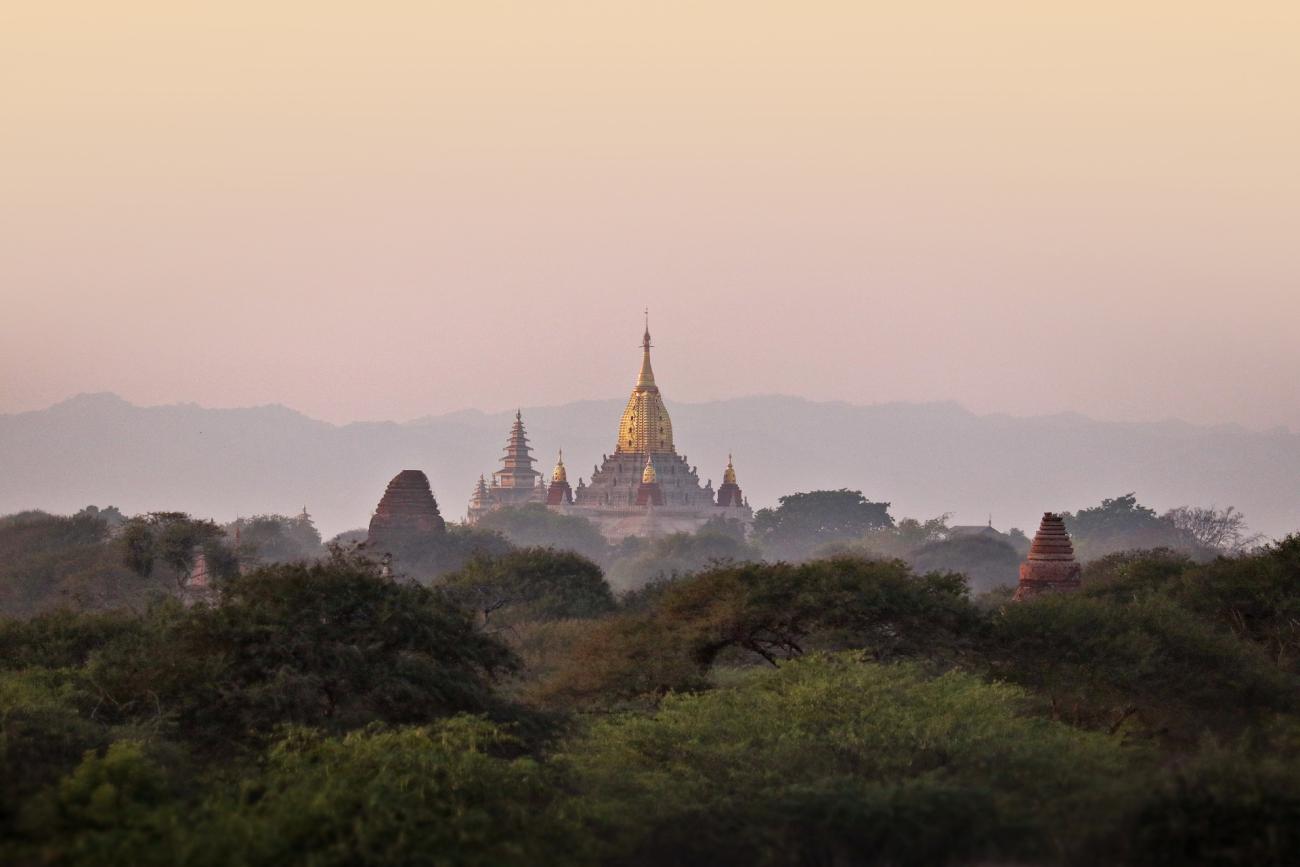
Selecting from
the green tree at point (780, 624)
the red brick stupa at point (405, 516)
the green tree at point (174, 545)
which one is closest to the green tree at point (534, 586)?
the green tree at point (174, 545)

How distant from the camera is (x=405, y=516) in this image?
116 meters

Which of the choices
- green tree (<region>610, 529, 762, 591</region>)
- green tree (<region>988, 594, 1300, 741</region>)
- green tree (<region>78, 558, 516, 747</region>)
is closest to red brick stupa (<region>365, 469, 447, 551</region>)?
green tree (<region>610, 529, 762, 591</region>)

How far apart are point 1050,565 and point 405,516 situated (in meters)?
57.5

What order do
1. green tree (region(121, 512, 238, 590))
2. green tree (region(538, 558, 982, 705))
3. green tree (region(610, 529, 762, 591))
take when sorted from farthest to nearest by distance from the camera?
green tree (region(610, 529, 762, 591)) < green tree (region(121, 512, 238, 590)) < green tree (region(538, 558, 982, 705))

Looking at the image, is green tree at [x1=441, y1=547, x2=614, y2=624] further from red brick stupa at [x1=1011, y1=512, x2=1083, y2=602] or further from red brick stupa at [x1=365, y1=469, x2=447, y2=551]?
red brick stupa at [x1=365, y1=469, x2=447, y2=551]

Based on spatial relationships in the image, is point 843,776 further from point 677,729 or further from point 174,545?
point 174,545

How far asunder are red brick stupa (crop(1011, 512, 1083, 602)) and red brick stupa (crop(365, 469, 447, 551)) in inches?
2179

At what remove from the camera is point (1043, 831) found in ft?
92.8

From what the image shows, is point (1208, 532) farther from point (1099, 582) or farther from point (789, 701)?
point (789, 701)

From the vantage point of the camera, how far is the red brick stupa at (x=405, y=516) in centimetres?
11556

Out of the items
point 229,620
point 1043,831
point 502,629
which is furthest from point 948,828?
point 502,629

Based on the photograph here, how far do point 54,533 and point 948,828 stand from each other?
95897 millimetres

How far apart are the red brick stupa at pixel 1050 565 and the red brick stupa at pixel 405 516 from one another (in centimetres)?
5534

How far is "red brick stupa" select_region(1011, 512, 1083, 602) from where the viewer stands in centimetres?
6481
